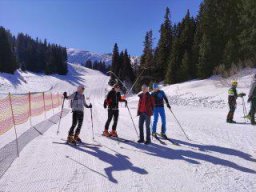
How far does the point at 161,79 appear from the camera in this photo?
6888cm

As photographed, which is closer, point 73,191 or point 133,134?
point 73,191

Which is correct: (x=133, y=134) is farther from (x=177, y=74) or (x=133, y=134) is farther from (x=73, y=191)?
(x=177, y=74)

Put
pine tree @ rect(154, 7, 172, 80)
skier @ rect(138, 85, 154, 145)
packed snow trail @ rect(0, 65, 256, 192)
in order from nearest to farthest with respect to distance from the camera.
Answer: packed snow trail @ rect(0, 65, 256, 192)
skier @ rect(138, 85, 154, 145)
pine tree @ rect(154, 7, 172, 80)

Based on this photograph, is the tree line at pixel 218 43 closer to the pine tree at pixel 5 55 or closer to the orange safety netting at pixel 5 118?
the orange safety netting at pixel 5 118

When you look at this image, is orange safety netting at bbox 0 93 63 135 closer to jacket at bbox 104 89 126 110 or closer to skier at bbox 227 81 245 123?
jacket at bbox 104 89 126 110

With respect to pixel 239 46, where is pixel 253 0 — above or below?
above

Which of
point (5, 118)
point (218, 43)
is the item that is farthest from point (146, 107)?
point (218, 43)

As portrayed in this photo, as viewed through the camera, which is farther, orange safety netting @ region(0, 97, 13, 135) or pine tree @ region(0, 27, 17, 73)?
pine tree @ region(0, 27, 17, 73)

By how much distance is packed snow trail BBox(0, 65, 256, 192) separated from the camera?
5.87 meters

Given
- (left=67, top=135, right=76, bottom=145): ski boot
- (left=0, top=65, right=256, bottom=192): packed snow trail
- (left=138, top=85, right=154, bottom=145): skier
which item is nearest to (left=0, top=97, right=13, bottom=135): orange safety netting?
(left=0, top=65, right=256, bottom=192): packed snow trail

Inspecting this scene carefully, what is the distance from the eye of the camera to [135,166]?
717cm

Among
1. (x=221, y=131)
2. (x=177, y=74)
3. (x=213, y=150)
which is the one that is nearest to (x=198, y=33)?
(x=177, y=74)

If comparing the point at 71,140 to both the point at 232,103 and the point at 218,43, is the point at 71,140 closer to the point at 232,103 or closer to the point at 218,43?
the point at 232,103

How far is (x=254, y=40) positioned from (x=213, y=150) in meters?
34.3
